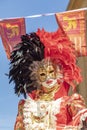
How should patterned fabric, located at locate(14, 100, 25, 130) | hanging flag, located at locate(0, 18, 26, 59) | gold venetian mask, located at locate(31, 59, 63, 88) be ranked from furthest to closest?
hanging flag, located at locate(0, 18, 26, 59) < gold venetian mask, located at locate(31, 59, 63, 88) < patterned fabric, located at locate(14, 100, 25, 130)

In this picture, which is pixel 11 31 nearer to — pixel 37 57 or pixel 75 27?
pixel 37 57

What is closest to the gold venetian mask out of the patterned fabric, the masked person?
the masked person

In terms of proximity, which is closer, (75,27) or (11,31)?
(75,27)

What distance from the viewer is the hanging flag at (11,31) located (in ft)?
26.6

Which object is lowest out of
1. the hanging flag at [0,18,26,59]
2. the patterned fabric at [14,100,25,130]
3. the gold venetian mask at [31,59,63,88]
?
the patterned fabric at [14,100,25,130]

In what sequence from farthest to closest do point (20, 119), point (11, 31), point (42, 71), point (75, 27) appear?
point (11, 31), point (75, 27), point (42, 71), point (20, 119)

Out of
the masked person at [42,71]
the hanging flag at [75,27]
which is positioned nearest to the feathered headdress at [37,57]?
the masked person at [42,71]

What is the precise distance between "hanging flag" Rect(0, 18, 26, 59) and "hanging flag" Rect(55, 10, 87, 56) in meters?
0.61

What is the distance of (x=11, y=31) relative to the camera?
26.7 ft

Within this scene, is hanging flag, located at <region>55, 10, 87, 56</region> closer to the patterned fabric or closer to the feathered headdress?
the feathered headdress

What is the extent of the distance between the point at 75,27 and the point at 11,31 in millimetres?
1035

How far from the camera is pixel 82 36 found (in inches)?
314

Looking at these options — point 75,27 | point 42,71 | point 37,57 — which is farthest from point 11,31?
point 75,27

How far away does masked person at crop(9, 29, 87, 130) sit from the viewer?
7773 millimetres
